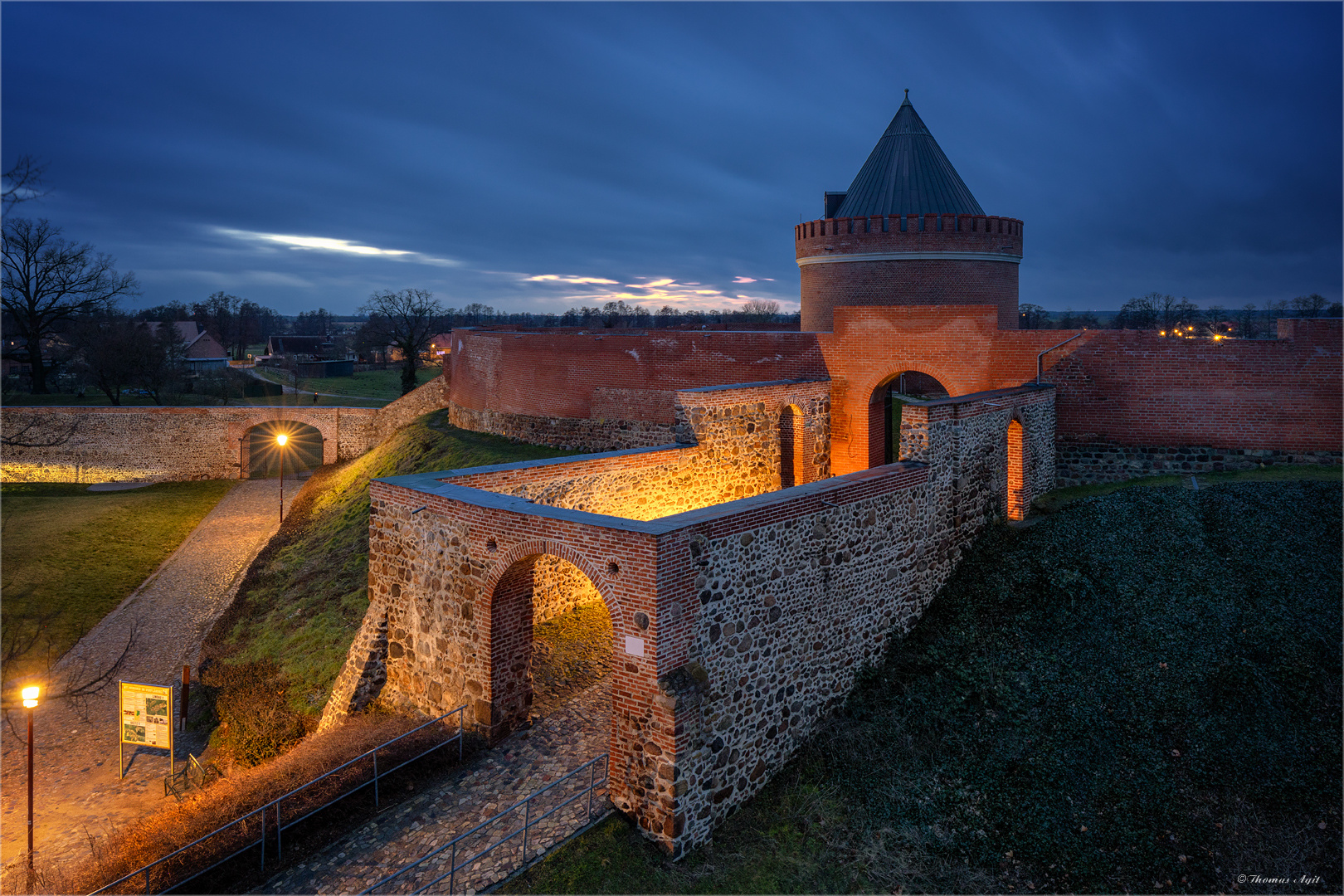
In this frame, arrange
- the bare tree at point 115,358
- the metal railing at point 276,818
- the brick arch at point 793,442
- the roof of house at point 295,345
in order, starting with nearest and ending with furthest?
1. the metal railing at point 276,818
2. the brick arch at point 793,442
3. the bare tree at point 115,358
4. the roof of house at point 295,345

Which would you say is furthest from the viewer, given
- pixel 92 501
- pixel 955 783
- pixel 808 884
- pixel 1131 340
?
pixel 92 501

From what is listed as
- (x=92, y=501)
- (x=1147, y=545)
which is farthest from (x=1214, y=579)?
(x=92, y=501)

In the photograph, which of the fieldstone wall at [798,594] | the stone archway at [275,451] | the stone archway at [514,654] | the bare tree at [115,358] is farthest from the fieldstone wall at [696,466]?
the bare tree at [115,358]

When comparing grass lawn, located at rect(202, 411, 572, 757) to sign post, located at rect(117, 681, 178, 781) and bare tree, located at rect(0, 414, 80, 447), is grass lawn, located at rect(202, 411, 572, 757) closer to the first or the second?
sign post, located at rect(117, 681, 178, 781)

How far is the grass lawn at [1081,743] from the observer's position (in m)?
8.70

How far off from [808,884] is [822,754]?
2153 millimetres

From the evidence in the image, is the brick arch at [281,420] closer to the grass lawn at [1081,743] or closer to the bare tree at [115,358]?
the bare tree at [115,358]

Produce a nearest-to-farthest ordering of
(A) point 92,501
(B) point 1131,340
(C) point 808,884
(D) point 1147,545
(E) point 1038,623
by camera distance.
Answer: (C) point 808,884 < (E) point 1038,623 < (D) point 1147,545 < (B) point 1131,340 < (A) point 92,501

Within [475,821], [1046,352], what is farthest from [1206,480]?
[475,821]

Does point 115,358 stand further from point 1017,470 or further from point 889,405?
point 1017,470

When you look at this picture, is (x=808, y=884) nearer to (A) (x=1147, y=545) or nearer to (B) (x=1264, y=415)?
(A) (x=1147, y=545)

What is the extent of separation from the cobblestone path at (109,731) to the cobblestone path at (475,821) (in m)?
4.84

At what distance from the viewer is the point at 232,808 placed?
9.32 m

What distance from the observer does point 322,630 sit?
1662 centimetres
